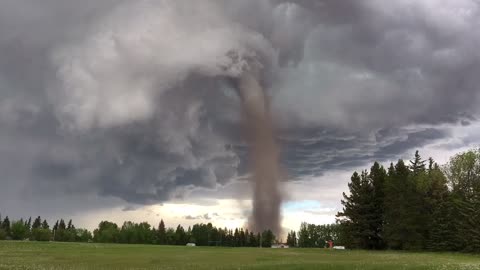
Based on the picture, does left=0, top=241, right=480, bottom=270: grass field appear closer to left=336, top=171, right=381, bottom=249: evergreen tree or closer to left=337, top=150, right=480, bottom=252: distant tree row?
left=337, top=150, right=480, bottom=252: distant tree row

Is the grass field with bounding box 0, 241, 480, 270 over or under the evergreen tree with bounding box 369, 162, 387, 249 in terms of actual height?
under

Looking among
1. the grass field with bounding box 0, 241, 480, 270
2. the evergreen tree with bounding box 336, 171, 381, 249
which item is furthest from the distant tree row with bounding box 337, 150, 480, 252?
the grass field with bounding box 0, 241, 480, 270

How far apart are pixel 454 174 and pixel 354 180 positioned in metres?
22.6

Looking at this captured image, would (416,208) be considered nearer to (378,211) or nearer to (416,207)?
(416,207)

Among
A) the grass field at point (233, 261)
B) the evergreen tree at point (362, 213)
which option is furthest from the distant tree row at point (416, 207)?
the grass field at point (233, 261)

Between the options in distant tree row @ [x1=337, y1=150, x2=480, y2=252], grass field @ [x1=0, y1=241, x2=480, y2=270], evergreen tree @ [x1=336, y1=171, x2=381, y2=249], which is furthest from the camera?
evergreen tree @ [x1=336, y1=171, x2=381, y2=249]

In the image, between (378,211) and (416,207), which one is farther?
(378,211)

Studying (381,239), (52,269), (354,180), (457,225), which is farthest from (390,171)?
(52,269)

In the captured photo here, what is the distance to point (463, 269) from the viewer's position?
107ft

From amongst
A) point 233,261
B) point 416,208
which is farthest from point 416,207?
point 233,261

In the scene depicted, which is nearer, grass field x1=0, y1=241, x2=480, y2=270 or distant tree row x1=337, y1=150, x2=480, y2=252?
grass field x1=0, y1=241, x2=480, y2=270

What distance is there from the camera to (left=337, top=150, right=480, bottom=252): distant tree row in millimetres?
85000

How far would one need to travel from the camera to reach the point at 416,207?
305 ft

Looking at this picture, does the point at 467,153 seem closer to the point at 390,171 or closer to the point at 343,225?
the point at 390,171
